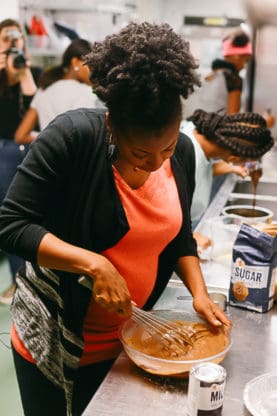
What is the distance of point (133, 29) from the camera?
103cm

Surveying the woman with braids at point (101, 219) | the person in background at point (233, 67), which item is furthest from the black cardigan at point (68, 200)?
the person in background at point (233, 67)

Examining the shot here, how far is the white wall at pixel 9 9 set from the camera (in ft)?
11.6

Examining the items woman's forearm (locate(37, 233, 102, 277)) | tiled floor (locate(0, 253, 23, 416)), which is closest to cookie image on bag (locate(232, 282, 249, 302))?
woman's forearm (locate(37, 233, 102, 277))

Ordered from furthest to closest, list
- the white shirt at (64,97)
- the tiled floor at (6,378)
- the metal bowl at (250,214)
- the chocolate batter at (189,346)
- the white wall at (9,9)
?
the white wall at (9,9) < the white shirt at (64,97) < the tiled floor at (6,378) < the metal bowl at (250,214) < the chocolate batter at (189,346)

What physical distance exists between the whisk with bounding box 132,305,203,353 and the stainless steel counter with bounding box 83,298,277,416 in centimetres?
8

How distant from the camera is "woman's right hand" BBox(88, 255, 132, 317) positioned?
100 centimetres

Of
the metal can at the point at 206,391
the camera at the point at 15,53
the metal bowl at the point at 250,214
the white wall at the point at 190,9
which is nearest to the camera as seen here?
the metal can at the point at 206,391

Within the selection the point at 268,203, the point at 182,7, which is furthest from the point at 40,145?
the point at 182,7

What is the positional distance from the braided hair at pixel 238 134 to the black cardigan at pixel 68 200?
0.99 m

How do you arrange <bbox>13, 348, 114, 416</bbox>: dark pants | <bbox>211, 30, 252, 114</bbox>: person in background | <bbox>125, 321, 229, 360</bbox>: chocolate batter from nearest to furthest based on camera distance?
<bbox>125, 321, 229, 360</bbox>: chocolate batter < <bbox>13, 348, 114, 416</bbox>: dark pants < <bbox>211, 30, 252, 114</bbox>: person in background

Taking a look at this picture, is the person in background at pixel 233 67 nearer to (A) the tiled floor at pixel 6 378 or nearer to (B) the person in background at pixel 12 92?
(B) the person in background at pixel 12 92

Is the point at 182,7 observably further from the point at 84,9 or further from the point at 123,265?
the point at 123,265

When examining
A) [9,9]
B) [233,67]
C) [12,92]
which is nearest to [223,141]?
[12,92]

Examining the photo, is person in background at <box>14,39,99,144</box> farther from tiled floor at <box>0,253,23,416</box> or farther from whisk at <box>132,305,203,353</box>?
whisk at <box>132,305,203,353</box>
